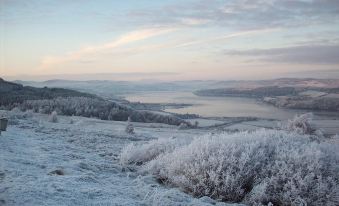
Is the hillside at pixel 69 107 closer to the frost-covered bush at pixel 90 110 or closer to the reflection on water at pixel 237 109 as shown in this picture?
the frost-covered bush at pixel 90 110

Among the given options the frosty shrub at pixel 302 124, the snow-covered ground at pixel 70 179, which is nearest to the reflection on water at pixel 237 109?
the frosty shrub at pixel 302 124

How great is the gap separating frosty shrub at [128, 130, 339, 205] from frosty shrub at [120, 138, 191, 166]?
146cm

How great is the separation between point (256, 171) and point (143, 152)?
412cm

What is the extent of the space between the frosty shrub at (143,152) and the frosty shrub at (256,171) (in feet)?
4.78

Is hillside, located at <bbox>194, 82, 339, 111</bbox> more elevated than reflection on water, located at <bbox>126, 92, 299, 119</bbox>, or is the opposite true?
hillside, located at <bbox>194, 82, 339, 111</bbox>

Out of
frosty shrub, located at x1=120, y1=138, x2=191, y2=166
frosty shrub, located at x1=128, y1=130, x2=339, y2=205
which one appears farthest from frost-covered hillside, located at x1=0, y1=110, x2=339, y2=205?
frosty shrub, located at x1=120, y1=138, x2=191, y2=166

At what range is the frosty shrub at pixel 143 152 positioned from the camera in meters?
11.7

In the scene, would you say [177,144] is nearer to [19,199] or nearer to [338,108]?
[19,199]

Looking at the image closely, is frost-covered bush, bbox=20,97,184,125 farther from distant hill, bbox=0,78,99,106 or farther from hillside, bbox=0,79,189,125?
distant hill, bbox=0,78,99,106

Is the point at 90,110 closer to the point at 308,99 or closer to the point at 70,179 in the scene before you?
the point at 308,99

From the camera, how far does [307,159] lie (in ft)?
29.4

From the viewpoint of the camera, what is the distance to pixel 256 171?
9.12m

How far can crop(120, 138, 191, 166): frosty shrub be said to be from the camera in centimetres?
1174

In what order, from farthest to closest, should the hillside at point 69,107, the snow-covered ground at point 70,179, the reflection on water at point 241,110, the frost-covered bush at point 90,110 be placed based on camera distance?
the frost-covered bush at point 90,110 < the hillside at point 69,107 < the reflection on water at point 241,110 < the snow-covered ground at point 70,179
